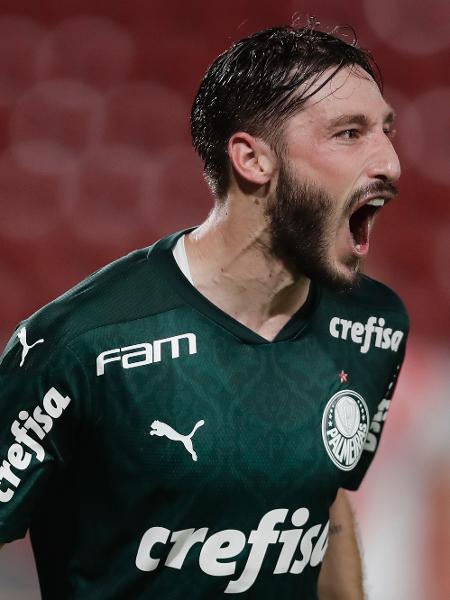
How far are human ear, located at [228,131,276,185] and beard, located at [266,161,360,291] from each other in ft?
0.05

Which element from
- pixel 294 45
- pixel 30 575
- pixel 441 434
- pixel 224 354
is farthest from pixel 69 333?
pixel 441 434

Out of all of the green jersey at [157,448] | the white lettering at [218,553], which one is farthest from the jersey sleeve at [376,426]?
the white lettering at [218,553]

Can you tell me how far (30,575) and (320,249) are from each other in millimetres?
1351

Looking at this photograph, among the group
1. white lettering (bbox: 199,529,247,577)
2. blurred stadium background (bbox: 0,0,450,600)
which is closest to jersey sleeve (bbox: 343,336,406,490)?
white lettering (bbox: 199,529,247,577)

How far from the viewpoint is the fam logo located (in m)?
1.11

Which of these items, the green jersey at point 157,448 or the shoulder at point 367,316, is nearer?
the green jersey at point 157,448

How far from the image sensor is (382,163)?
3.41 ft

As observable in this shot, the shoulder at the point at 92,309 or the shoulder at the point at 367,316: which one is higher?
the shoulder at the point at 367,316

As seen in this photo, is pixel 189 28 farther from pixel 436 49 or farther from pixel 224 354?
pixel 224 354

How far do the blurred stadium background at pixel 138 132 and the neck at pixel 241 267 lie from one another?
1.66 m

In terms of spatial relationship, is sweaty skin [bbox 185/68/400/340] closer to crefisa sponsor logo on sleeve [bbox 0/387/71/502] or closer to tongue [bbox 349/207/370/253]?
tongue [bbox 349/207/370/253]

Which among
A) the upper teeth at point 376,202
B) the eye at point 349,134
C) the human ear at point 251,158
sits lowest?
the upper teeth at point 376,202

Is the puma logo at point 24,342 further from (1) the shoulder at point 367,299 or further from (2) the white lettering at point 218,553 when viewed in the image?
(1) the shoulder at point 367,299

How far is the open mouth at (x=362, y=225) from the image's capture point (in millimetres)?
1116
